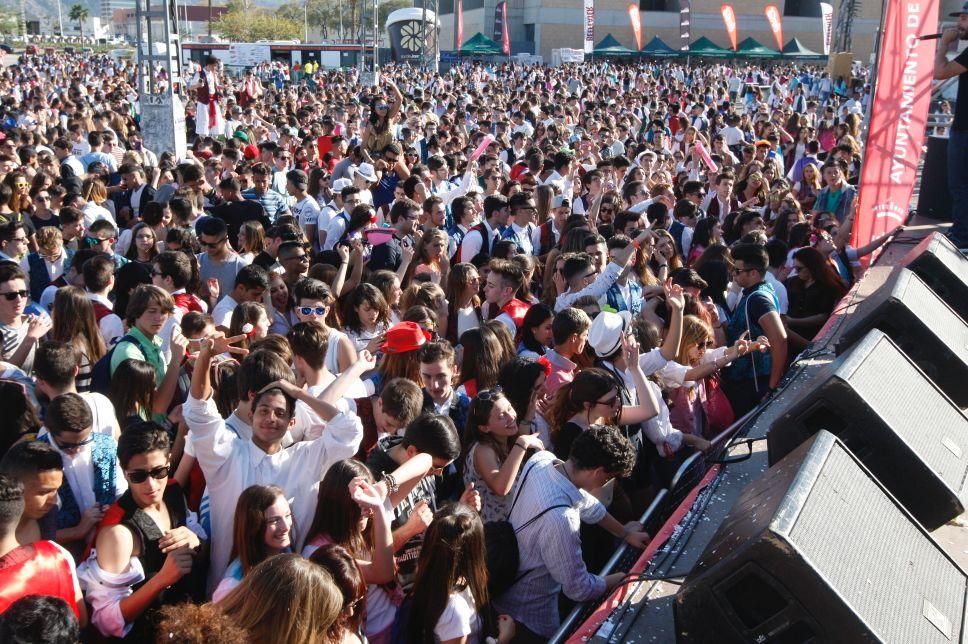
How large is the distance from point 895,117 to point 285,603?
7.50m

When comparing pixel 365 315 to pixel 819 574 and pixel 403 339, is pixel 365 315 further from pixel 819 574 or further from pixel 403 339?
pixel 819 574

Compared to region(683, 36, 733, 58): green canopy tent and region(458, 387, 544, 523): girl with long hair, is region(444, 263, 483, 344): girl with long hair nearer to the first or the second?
region(458, 387, 544, 523): girl with long hair

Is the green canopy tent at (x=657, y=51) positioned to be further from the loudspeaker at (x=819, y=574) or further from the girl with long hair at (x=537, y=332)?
the loudspeaker at (x=819, y=574)

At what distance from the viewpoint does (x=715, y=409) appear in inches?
219

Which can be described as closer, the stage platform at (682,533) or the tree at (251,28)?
the stage platform at (682,533)

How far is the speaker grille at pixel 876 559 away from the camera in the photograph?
2.57 metres

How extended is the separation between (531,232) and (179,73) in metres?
8.55

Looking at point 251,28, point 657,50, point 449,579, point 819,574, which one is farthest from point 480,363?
point 251,28

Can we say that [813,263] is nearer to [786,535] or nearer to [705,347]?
[705,347]

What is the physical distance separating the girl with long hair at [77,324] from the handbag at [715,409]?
3.53 m

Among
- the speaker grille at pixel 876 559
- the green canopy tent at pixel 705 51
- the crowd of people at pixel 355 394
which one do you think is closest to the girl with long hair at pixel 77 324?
the crowd of people at pixel 355 394

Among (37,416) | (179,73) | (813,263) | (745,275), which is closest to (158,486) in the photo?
(37,416)

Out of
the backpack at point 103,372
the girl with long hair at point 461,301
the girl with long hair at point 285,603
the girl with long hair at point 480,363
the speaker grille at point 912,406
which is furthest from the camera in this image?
the girl with long hair at point 461,301

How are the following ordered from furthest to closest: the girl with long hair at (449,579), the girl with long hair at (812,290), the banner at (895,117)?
the banner at (895,117), the girl with long hair at (812,290), the girl with long hair at (449,579)
